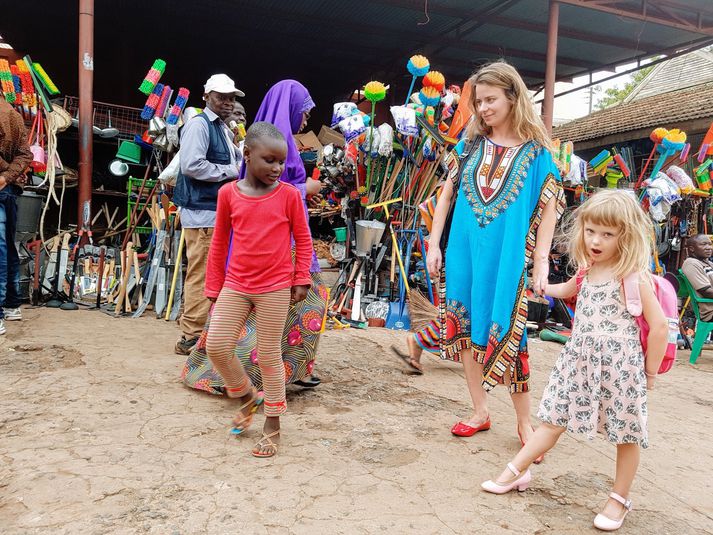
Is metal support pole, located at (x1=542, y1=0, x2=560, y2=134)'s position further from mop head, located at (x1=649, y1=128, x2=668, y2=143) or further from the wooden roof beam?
mop head, located at (x1=649, y1=128, x2=668, y2=143)

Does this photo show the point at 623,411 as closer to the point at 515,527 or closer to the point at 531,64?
the point at 515,527

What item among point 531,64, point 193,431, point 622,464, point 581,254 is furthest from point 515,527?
point 531,64

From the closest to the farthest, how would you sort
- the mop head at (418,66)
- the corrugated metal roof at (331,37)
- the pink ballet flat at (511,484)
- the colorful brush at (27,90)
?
the pink ballet flat at (511,484)
the colorful brush at (27,90)
the mop head at (418,66)
the corrugated metal roof at (331,37)

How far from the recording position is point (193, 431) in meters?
2.65

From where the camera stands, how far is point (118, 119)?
920cm

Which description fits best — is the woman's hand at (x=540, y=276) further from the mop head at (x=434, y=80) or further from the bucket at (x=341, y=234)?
the bucket at (x=341, y=234)

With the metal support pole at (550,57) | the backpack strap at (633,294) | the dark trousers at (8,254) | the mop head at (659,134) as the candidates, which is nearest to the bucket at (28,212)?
the dark trousers at (8,254)

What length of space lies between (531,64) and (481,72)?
1154cm

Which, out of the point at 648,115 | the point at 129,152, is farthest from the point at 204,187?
the point at 648,115

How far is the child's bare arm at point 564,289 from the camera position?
7.39ft

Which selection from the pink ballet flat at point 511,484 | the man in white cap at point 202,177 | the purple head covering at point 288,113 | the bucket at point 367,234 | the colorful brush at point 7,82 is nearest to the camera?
the pink ballet flat at point 511,484

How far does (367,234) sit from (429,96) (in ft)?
5.70

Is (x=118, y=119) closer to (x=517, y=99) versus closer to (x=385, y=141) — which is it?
(x=385, y=141)

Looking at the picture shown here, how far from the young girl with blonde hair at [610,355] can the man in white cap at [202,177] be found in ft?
8.44
